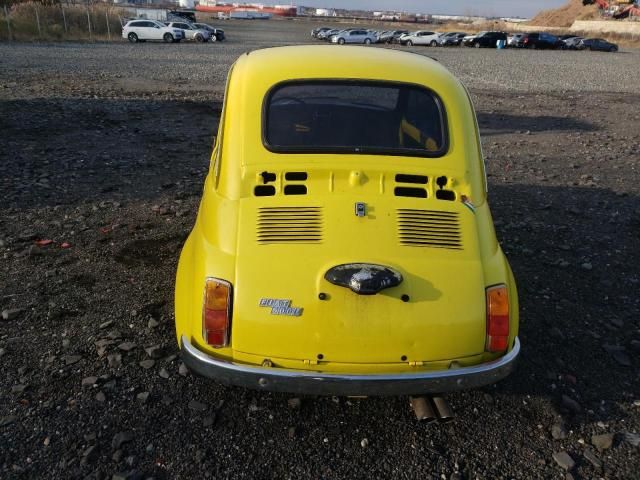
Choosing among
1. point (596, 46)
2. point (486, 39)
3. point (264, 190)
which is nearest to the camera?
point (264, 190)

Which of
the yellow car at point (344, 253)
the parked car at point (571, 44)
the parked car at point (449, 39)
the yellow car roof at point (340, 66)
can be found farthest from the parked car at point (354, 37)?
the yellow car at point (344, 253)

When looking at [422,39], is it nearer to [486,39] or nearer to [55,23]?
[486,39]

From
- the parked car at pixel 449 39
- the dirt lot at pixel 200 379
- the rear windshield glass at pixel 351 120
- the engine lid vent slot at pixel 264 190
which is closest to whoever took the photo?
the dirt lot at pixel 200 379

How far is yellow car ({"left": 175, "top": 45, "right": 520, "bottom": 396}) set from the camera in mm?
2607

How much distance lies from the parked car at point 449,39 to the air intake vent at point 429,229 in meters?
42.4

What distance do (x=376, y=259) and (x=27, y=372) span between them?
2204 mm

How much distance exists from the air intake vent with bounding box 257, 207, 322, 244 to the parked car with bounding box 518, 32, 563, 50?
146ft

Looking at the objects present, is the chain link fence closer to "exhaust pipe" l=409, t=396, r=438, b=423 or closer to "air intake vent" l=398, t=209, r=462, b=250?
"air intake vent" l=398, t=209, r=462, b=250

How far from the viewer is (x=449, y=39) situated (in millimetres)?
42250

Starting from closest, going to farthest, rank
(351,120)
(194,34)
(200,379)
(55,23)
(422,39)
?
1. (200,379)
2. (351,120)
3. (55,23)
4. (194,34)
5. (422,39)

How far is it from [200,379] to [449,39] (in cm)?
4383

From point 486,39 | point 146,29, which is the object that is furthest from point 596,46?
point 146,29

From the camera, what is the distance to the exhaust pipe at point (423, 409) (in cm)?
274

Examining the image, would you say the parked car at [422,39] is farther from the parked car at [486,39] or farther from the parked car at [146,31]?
the parked car at [146,31]
